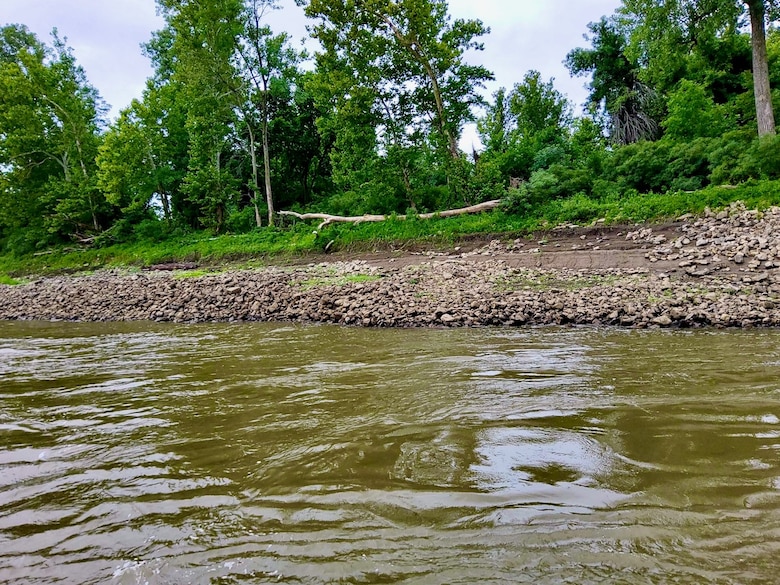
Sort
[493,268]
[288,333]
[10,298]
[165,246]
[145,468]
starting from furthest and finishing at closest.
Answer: [165,246]
[10,298]
[493,268]
[288,333]
[145,468]

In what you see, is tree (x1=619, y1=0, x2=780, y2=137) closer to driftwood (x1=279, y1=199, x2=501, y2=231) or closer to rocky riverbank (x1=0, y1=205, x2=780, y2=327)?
rocky riverbank (x1=0, y1=205, x2=780, y2=327)

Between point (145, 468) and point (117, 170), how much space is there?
2553 centimetres

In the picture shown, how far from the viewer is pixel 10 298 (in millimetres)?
15828

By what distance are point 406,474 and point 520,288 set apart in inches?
306

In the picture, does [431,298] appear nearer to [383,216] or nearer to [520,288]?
[520,288]

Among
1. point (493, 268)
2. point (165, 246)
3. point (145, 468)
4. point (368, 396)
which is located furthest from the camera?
point (165, 246)

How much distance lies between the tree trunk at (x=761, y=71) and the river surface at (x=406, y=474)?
42.4ft

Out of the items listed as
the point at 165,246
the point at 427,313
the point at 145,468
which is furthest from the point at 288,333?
the point at 165,246

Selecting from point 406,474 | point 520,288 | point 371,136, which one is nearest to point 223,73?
point 371,136

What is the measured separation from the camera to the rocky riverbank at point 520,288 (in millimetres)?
7828

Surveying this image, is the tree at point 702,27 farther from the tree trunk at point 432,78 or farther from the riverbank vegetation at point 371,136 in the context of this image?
the tree trunk at point 432,78

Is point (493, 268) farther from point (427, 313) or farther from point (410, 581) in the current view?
point (410, 581)

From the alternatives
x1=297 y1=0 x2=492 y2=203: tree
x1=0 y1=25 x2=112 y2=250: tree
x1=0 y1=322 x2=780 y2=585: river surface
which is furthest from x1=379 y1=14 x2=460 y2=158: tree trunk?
x1=0 y1=25 x2=112 y2=250: tree

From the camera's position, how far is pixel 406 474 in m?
2.64
